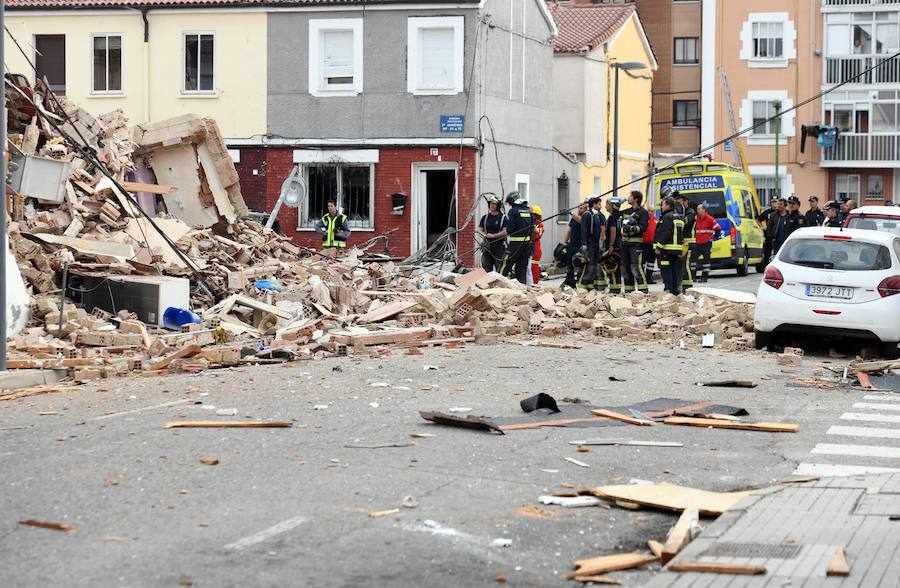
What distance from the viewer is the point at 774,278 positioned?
16031mm

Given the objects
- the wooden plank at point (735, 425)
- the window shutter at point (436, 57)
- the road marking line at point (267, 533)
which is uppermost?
the window shutter at point (436, 57)

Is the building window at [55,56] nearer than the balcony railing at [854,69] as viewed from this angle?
Yes

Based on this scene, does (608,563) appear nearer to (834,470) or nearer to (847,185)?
(834,470)

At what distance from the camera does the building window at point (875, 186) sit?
5662cm

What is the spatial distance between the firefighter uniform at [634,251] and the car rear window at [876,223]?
3611mm

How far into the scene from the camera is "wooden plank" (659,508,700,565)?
6.04m

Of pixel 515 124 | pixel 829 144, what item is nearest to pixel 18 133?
pixel 515 124

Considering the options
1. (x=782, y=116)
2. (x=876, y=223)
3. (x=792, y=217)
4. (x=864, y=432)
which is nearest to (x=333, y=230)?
(x=876, y=223)

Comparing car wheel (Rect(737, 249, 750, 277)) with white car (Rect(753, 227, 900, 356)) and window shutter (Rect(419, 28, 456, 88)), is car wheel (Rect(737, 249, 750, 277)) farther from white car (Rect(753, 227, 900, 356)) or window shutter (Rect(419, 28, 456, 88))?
white car (Rect(753, 227, 900, 356))

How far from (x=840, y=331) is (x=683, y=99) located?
48.3 metres

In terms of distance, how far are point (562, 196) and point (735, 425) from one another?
1279 inches

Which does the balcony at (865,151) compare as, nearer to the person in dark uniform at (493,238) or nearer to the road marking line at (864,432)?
the person in dark uniform at (493,238)

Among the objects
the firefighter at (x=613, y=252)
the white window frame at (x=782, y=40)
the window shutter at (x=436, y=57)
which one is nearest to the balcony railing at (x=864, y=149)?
the white window frame at (x=782, y=40)

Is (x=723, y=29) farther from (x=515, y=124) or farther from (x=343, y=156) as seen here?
(x=343, y=156)
